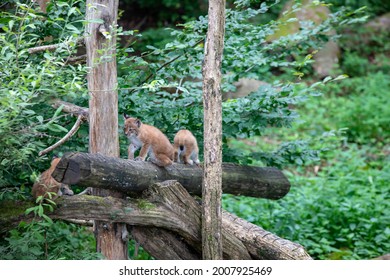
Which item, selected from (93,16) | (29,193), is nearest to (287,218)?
(29,193)

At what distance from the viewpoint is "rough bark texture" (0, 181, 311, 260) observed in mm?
6047

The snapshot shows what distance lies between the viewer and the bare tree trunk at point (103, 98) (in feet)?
21.1

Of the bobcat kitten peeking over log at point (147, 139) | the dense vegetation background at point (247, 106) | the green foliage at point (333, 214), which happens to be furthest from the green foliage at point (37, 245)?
the green foliage at point (333, 214)

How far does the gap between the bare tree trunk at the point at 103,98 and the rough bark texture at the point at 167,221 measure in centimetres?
21

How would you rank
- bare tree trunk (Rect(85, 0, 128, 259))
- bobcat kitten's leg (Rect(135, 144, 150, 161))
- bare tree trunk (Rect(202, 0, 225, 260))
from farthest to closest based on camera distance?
bobcat kitten's leg (Rect(135, 144, 150, 161)) → bare tree trunk (Rect(85, 0, 128, 259)) → bare tree trunk (Rect(202, 0, 225, 260))

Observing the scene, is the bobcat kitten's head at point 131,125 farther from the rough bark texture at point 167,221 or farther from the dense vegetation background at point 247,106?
the rough bark texture at point 167,221

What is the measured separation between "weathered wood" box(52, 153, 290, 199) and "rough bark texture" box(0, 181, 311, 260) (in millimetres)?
180

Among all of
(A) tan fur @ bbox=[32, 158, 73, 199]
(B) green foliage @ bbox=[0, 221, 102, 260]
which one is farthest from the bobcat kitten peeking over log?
(B) green foliage @ bbox=[0, 221, 102, 260]

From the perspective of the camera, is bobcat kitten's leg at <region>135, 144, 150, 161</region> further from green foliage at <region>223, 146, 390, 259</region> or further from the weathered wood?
green foliage at <region>223, 146, 390, 259</region>

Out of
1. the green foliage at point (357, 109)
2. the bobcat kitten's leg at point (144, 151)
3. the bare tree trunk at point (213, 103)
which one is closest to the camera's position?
the bare tree trunk at point (213, 103)

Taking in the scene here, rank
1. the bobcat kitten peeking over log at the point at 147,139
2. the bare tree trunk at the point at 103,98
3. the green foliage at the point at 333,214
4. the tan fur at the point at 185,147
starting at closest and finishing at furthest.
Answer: the bare tree trunk at the point at 103,98, the bobcat kitten peeking over log at the point at 147,139, the tan fur at the point at 185,147, the green foliage at the point at 333,214

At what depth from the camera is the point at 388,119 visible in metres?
14.1

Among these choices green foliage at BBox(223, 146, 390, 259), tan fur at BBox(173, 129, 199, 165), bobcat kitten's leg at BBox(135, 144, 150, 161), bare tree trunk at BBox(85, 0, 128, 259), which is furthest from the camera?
green foliage at BBox(223, 146, 390, 259)

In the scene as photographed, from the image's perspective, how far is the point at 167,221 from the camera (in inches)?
256
